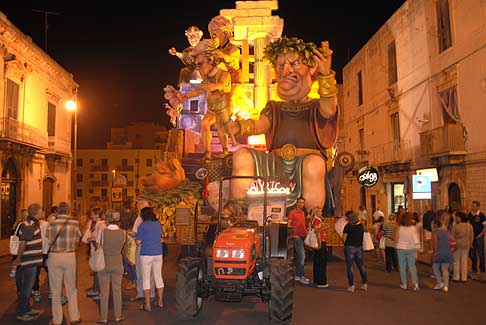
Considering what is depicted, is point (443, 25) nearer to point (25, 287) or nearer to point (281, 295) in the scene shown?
point (281, 295)

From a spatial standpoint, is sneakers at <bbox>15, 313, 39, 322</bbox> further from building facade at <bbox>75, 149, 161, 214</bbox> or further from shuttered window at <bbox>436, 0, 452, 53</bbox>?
building facade at <bbox>75, 149, 161, 214</bbox>

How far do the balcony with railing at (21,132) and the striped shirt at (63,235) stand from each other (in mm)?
15026

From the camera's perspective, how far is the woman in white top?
9.70 metres

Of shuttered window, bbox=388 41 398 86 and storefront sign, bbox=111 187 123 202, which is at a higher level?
shuttered window, bbox=388 41 398 86

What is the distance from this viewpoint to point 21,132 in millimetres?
22000

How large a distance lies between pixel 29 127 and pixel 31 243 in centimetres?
1708

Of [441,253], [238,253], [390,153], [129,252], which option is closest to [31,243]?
[129,252]

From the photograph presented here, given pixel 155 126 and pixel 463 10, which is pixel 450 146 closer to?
pixel 463 10

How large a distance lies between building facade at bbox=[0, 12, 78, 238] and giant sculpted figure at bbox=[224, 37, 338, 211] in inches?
473

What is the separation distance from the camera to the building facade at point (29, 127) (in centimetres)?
2078

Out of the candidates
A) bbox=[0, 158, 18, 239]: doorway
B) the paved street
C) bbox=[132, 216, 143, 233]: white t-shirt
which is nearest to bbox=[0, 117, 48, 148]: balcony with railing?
bbox=[0, 158, 18, 239]: doorway

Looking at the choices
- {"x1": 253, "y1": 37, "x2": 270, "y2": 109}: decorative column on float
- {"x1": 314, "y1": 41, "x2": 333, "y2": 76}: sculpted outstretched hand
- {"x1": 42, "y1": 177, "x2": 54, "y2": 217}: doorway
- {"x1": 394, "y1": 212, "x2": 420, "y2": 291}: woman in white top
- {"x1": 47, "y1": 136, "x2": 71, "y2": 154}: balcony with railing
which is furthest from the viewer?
{"x1": 47, "y1": 136, "x2": 71, "y2": 154}: balcony with railing

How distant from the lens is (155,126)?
6912cm

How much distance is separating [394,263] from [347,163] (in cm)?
317
